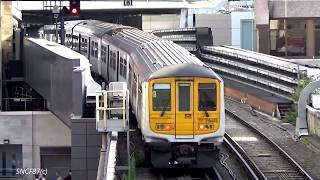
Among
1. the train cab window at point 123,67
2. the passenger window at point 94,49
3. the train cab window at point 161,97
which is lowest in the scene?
the train cab window at point 161,97

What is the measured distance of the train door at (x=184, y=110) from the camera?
15.7 m

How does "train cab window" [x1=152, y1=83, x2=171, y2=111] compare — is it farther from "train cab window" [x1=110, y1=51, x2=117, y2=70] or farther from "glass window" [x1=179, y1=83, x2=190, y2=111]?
"train cab window" [x1=110, y1=51, x2=117, y2=70]

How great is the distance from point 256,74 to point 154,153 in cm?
1604

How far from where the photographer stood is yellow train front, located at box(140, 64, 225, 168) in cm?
1567

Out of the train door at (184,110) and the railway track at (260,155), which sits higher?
the train door at (184,110)

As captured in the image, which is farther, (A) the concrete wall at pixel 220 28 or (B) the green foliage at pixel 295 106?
(A) the concrete wall at pixel 220 28

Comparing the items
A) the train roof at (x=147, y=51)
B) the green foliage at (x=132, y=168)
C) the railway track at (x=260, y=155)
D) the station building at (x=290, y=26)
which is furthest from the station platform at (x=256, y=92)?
the green foliage at (x=132, y=168)

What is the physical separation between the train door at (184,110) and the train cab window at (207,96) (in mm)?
221

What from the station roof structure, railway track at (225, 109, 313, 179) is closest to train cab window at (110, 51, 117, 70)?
railway track at (225, 109, 313, 179)

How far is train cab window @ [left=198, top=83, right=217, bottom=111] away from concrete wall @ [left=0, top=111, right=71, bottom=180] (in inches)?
355

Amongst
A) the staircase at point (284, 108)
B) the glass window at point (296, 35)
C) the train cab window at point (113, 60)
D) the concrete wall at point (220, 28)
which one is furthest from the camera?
the concrete wall at point (220, 28)

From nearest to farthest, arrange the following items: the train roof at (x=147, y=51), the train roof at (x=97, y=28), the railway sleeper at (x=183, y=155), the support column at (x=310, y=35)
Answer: the railway sleeper at (x=183, y=155), the train roof at (x=147, y=51), the train roof at (x=97, y=28), the support column at (x=310, y=35)

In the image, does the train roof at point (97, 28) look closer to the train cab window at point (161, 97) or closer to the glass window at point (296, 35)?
the train cab window at point (161, 97)

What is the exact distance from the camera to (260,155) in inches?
739
